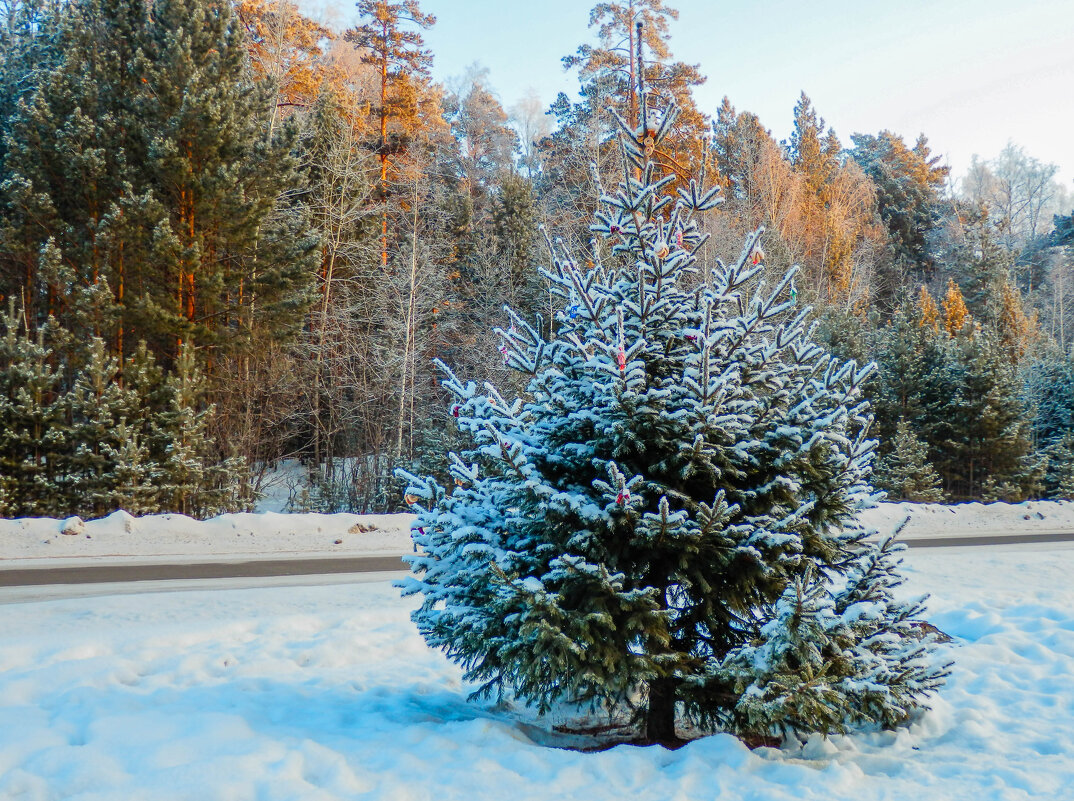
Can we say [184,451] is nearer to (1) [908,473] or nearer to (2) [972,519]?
(2) [972,519]

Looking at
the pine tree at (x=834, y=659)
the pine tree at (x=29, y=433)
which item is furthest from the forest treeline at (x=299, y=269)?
the pine tree at (x=834, y=659)

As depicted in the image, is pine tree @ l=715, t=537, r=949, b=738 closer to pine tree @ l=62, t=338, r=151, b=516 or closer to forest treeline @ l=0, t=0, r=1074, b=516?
forest treeline @ l=0, t=0, r=1074, b=516

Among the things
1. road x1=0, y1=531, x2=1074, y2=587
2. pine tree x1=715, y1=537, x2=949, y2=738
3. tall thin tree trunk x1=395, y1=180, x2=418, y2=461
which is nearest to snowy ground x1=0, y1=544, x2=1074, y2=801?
pine tree x1=715, y1=537, x2=949, y2=738

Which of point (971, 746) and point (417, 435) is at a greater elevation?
point (417, 435)

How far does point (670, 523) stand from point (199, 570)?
8.27m

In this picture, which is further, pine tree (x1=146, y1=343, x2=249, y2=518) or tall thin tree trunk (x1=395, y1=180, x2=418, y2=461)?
tall thin tree trunk (x1=395, y1=180, x2=418, y2=461)

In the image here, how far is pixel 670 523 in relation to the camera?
3.53 metres

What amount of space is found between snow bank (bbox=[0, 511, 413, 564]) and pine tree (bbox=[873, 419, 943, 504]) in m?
12.9

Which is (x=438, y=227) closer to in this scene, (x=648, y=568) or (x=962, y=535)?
(x=962, y=535)

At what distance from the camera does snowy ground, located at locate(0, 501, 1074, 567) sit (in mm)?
10789

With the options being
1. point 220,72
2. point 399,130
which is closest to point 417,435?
point 220,72

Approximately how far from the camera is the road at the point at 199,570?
895cm

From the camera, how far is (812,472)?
12.6 feet

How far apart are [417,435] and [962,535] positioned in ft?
47.7
